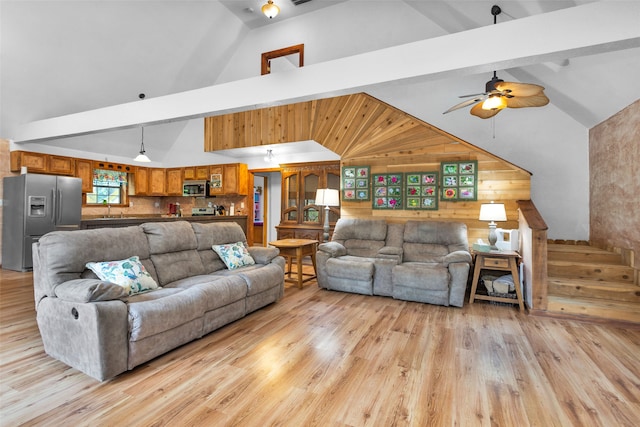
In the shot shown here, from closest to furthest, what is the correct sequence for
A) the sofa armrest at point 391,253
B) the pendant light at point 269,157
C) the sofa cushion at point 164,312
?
the sofa cushion at point 164,312 < the sofa armrest at point 391,253 < the pendant light at point 269,157

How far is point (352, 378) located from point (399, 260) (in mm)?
2402

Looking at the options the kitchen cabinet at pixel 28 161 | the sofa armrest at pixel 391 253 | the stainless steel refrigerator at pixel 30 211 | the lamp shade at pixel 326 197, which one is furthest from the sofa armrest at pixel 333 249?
the kitchen cabinet at pixel 28 161

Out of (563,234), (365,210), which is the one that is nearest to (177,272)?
(365,210)

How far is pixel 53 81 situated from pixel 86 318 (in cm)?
519

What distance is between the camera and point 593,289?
11.5 feet

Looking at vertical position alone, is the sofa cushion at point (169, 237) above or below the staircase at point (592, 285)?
above

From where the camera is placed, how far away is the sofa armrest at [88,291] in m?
2.06

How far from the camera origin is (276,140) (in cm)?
599

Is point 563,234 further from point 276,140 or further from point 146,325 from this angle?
point 146,325

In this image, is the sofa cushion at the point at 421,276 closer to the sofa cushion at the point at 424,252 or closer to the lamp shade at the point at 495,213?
the sofa cushion at the point at 424,252

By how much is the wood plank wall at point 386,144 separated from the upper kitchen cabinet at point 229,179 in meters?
1.23

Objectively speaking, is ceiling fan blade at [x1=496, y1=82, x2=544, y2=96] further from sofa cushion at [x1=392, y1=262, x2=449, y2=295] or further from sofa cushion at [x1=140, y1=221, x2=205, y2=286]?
sofa cushion at [x1=140, y1=221, x2=205, y2=286]

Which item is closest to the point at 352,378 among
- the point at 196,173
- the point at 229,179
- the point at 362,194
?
the point at 362,194

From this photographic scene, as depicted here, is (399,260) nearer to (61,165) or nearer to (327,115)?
(327,115)
